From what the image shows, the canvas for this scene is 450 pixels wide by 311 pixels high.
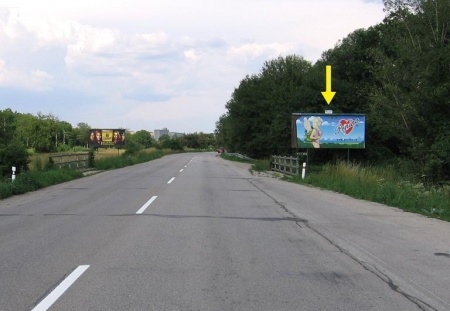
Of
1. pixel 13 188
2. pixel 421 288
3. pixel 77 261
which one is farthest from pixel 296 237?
pixel 13 188

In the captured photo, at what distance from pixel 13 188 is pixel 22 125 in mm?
100112

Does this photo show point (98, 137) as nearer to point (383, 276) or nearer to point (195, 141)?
point (383, 276)

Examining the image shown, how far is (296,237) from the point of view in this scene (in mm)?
8828

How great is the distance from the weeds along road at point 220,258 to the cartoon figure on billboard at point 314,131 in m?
14.6

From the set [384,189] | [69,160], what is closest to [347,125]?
[384,189]

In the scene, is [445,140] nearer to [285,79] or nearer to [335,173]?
[335,173]

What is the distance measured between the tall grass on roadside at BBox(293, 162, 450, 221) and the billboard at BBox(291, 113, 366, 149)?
3.01 m

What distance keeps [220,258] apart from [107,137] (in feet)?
166

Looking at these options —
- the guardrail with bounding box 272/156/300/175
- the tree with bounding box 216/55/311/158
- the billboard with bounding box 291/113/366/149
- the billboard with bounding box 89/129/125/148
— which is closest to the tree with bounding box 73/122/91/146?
the billboard with bounding box 89/129/125/148

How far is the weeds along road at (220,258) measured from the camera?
17.0ft

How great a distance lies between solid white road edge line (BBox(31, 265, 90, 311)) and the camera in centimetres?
488

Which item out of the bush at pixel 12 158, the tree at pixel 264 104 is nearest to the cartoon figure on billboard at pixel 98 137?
the tree at pixel 264 104

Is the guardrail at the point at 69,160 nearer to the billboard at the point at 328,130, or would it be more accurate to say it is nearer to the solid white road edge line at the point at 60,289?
the billboard at the point at 328,130

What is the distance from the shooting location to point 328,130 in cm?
2733
